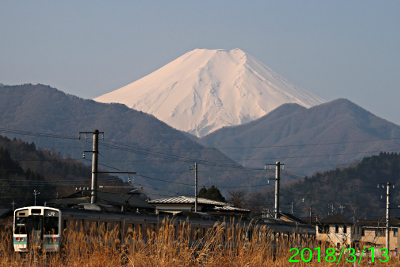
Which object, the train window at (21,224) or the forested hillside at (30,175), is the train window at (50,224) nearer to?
the train window at (21,224)

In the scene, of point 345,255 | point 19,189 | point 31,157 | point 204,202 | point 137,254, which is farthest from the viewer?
point 31,157

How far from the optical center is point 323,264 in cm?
1239

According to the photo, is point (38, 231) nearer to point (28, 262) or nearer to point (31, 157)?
point (28, 262)

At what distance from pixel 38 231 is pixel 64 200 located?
116 ft

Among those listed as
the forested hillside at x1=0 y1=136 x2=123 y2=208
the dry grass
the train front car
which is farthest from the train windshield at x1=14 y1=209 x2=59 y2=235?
the forested hillside at x1=0 y1=136 x2=123 y2=208

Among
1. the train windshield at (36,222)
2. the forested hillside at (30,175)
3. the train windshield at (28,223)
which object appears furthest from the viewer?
the forested hillside at (30,175)

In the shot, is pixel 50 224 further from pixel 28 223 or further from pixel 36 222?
pixel 28 223

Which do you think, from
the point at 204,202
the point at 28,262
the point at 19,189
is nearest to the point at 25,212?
the point at 28,262
